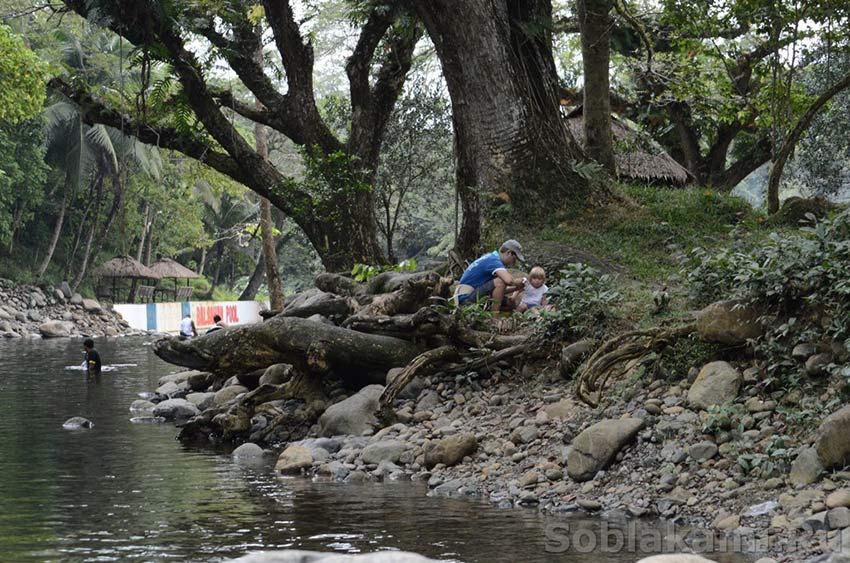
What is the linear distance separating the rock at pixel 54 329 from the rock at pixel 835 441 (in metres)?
34.1

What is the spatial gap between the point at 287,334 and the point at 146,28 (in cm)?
688

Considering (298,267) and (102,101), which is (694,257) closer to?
(102,101)

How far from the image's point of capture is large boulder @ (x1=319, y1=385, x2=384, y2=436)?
9.90m

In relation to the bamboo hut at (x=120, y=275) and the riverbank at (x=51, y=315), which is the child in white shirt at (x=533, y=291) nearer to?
the riverbank at (x=51, y=315)

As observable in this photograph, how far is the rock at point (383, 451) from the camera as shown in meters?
8.78

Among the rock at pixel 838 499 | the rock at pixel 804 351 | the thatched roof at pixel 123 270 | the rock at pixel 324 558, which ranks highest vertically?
the thatched roof at pixel 123 270

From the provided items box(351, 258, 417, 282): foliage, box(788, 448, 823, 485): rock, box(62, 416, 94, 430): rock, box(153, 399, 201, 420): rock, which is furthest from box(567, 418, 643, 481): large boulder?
box(153, 399, 201, 420): rock

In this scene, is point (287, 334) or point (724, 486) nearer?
point (724, 486)

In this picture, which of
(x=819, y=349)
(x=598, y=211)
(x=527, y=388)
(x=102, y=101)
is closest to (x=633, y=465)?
(x=819, y=349)

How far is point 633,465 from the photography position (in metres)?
7.24

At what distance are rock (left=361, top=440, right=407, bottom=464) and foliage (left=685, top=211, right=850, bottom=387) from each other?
3.10m

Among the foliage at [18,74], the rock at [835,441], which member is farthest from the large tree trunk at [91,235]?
the rock at [835,441]

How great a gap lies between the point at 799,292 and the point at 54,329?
110ft

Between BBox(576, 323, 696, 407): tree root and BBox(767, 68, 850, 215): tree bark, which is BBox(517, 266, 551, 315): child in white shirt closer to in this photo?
BBox(576, 323, 696, 407): tree root
